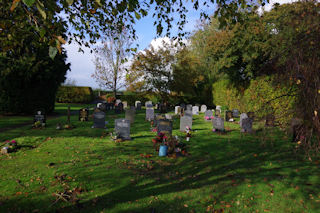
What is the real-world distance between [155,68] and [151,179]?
2443 centimetres

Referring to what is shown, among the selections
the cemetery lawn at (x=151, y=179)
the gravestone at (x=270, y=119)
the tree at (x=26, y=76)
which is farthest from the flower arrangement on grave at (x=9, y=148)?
the tree at (x=26, y=76)

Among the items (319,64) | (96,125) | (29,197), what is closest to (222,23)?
(319,64)

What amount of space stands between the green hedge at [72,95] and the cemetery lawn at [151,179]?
85.9 ft

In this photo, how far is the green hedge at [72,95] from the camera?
111ft

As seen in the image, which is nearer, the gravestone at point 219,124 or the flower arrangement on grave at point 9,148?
the flower arrangement on grave at point 9,148

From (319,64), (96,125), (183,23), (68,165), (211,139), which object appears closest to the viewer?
(319,64)

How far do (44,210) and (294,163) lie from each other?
791 centimetres

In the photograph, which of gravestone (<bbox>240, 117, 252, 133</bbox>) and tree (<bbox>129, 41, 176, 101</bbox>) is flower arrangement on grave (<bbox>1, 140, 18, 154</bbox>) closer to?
gravestone (<bbox>240, 117, 252, 133</bbox>)

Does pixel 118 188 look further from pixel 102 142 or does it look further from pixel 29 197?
pixel 102 142

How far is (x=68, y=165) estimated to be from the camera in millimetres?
6781

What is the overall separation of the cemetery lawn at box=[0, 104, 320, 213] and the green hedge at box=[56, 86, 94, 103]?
1030 inches

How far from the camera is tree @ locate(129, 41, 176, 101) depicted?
28766 mm

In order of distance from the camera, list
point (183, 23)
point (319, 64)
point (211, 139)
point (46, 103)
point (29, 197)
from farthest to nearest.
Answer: point (46, 103), point (211, 139), point (183, 23), point (29, 197), point (319, 64)

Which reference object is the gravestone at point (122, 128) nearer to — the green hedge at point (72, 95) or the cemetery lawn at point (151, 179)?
the cemetery lawn at point (151, 179)
